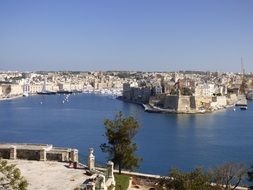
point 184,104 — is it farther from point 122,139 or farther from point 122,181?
point 122,181

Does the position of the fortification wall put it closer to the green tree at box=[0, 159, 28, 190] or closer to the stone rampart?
the stone rampart

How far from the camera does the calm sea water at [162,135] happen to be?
24222 millimetres

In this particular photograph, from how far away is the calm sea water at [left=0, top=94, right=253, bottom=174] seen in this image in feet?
79.5

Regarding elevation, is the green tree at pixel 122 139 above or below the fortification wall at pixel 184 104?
above

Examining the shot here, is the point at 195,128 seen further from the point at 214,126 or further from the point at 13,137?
the point at 13,137

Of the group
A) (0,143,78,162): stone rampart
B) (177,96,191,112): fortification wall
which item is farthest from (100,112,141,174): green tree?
(177,96,191,112): fortification wall

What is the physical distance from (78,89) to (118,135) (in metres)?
89.3

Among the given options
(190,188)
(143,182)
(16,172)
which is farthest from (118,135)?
(16,172)

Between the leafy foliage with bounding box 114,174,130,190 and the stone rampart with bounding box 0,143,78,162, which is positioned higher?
the stone rampart with bounding box 0,143,78,162

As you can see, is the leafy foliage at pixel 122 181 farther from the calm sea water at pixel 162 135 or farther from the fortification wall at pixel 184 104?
the fortification wall at pixel 184 104

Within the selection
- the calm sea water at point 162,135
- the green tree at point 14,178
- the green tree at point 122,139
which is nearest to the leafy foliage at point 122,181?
the green tree at point 122,139

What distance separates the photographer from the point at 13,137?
31828 millimetres

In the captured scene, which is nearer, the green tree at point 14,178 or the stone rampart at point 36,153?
the green tree at point 14,178

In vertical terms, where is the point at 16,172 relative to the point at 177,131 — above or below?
above
